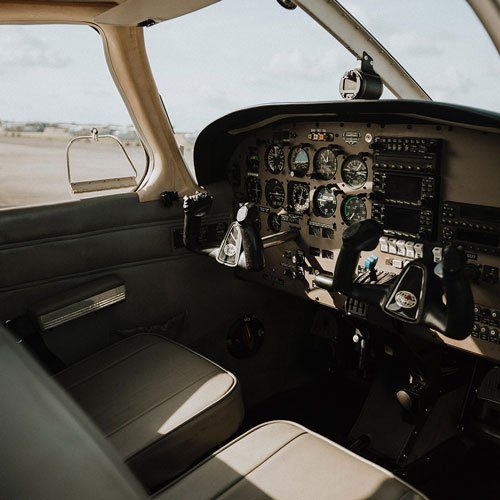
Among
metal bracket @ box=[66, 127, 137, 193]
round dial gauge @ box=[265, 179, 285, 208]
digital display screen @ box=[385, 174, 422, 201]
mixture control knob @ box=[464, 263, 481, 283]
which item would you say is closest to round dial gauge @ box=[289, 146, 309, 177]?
round dial gauge @ box=[265, 179, 285, 208]

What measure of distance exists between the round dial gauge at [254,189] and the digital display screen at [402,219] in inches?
28.8

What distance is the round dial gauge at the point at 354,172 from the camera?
88.1 inches

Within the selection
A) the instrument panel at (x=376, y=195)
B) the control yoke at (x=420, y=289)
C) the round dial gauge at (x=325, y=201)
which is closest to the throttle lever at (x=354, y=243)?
the control yoke at (x=420, y=289)

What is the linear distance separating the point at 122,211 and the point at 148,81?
63 centimetres

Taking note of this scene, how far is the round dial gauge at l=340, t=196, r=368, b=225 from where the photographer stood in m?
2.27

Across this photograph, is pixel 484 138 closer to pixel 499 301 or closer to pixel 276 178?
pixel 499 301

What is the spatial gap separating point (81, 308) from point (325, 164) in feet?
3.92

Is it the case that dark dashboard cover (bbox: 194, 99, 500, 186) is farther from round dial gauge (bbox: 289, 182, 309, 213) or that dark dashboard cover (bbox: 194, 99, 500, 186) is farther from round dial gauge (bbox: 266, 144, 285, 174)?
round dial gauge (bbox: 289, 182, 309, 213)

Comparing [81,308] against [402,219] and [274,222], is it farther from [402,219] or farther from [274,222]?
[402,219]

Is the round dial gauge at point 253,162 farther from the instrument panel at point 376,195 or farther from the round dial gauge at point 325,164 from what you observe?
the round dial gauge at point 325,164

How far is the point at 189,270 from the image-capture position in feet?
8.68

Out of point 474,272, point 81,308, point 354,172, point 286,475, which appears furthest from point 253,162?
point 286,475

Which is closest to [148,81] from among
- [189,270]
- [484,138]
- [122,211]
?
[122,211]

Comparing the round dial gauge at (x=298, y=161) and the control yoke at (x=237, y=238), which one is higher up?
the round dial gauge at (x=298, y=161)
